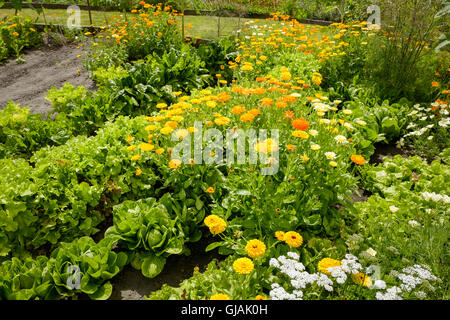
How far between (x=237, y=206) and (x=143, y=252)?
2.99 ft

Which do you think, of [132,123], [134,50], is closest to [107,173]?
[132,123]

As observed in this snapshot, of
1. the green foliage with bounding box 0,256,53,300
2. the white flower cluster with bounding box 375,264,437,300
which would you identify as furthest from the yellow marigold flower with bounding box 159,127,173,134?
the white flower cluster with bounding box 375,264,437,300

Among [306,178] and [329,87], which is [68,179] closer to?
[306,178]

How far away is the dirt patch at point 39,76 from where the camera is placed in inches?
225

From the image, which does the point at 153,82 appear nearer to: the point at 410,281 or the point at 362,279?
the point at 362,279

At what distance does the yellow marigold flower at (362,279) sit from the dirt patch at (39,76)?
518cm

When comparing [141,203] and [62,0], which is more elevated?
[62,0]

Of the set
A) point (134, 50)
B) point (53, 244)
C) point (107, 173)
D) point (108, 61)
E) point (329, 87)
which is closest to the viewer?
point (53, 244)

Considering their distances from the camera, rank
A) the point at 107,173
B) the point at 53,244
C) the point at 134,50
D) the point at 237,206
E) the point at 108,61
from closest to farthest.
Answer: the point at 237,206 < the point at 53,244 < the point at 107,173 < the point at 108,61 < the point at 134,50

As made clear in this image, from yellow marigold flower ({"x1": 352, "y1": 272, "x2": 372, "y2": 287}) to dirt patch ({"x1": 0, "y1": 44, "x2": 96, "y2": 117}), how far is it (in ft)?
17.0

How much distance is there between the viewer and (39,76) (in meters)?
6.71

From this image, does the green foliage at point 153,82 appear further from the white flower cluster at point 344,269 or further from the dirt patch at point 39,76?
the white flower cluster at point 344,269

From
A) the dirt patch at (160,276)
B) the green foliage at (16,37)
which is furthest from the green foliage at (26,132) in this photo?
the green foliage at (16,37)

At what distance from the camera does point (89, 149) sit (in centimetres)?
321
